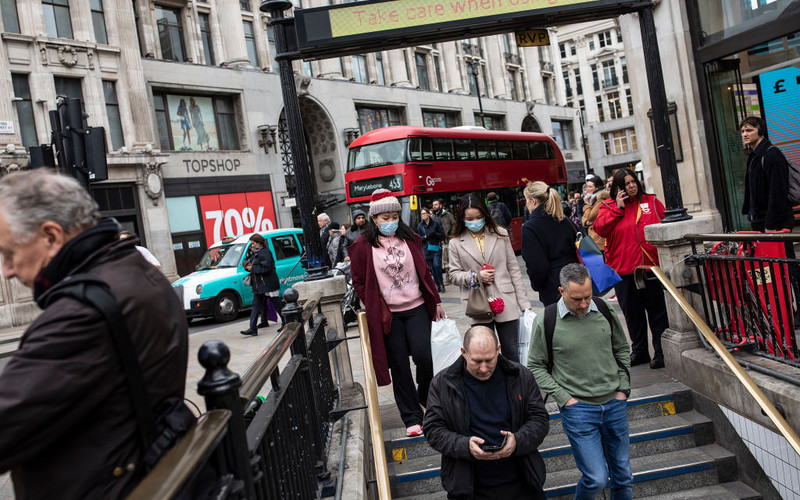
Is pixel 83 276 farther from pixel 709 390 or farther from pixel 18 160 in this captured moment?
pixel 18 160

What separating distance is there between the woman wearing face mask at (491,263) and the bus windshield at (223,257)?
10.6m

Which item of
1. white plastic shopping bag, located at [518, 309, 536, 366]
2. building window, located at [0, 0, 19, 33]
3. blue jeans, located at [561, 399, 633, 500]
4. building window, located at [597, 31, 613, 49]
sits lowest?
blue jeans, located at [561, 399, 633, 500]

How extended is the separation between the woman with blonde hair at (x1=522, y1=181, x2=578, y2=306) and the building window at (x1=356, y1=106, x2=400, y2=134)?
28.2 m

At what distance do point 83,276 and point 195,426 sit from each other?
20.6 inches

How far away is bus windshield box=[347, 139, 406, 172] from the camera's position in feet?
62.2

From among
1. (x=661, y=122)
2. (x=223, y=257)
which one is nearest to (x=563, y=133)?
(x=223, y=257)

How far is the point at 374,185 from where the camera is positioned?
19078 millimetres

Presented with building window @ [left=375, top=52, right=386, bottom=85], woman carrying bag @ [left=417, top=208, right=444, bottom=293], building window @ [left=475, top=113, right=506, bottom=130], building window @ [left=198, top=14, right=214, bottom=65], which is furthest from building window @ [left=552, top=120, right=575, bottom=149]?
woman carrying bag @ [left=417, top=208, right=444, bottom=293]

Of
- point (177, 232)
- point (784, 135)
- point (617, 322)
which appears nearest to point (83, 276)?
point (617, 322)

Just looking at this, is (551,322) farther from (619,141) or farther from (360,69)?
(619,141)

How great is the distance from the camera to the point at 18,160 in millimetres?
19484

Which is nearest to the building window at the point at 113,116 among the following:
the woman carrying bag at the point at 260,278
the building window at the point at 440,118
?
the woman carrying bag at the point at 260,278

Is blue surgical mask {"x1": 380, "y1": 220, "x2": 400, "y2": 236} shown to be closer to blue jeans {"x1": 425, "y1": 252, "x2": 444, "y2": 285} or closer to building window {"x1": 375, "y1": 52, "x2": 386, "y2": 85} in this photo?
blue jeans {"x1": 425, "y1": 252, "x2": 444, "y2": 285}

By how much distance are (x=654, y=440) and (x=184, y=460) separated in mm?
4886
